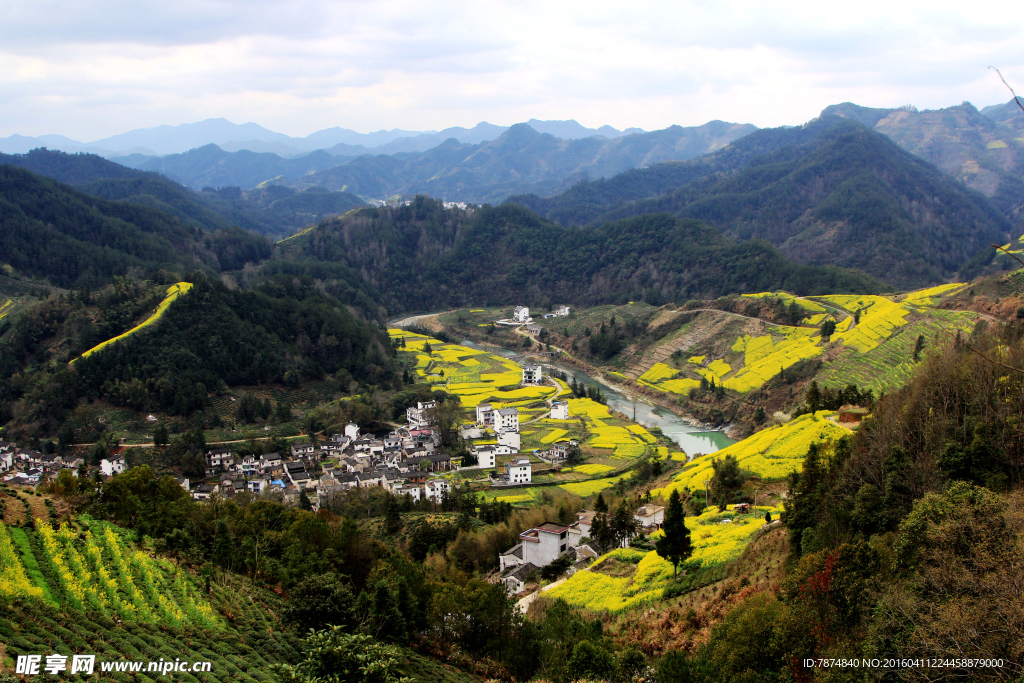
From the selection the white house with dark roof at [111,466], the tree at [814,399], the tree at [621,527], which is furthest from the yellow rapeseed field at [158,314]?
the tree at [814,399]

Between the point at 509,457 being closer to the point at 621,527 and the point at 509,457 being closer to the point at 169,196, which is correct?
the point at 621,527

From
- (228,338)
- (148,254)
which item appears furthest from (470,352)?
(148,254)

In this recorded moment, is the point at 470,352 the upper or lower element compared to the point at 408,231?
lower

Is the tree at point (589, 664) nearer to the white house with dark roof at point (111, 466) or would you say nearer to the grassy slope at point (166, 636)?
the grassy slope at point (166, 636)

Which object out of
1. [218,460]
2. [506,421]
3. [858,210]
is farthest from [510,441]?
[858,210]

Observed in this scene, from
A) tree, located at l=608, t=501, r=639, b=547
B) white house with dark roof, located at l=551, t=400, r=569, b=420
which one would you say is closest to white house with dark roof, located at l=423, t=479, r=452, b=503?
tree, located at l=608, t=501, r=639, b=547

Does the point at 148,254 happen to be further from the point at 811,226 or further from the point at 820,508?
the point at 811,226
